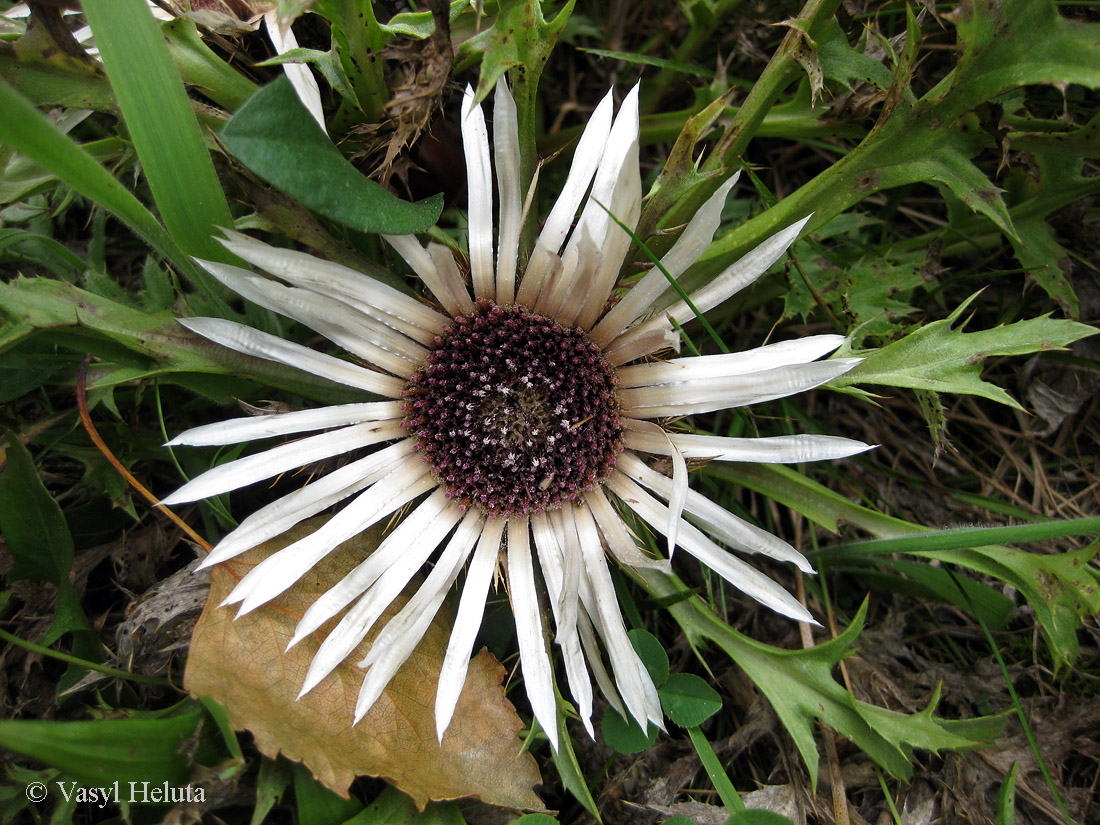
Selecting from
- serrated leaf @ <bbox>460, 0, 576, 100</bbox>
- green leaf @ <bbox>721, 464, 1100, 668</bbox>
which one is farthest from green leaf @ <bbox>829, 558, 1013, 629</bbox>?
serrated leaf @ <bbox>460, 0, 576, 100</bbox>

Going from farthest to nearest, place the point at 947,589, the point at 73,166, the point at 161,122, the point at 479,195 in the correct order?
the point at 947,589
the point at 479,195
the point at 161,122
the point at 73,166

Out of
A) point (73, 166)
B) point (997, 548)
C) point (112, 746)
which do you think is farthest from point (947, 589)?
point (73, 166)

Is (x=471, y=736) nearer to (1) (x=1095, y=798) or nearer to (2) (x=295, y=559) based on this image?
(2) (x=295, y=559)

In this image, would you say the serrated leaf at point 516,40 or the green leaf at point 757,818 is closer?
the serrated leaf at point 516,40

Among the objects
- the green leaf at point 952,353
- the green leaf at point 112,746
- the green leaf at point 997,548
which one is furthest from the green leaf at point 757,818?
the green leaf at point 112,746

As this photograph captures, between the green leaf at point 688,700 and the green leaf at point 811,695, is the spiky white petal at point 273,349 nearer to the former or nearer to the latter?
the green leaf at point 811,695

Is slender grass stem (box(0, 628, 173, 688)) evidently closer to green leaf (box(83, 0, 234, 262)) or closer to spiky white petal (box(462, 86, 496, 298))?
green leaf (box(83, 0, 234, 262))
